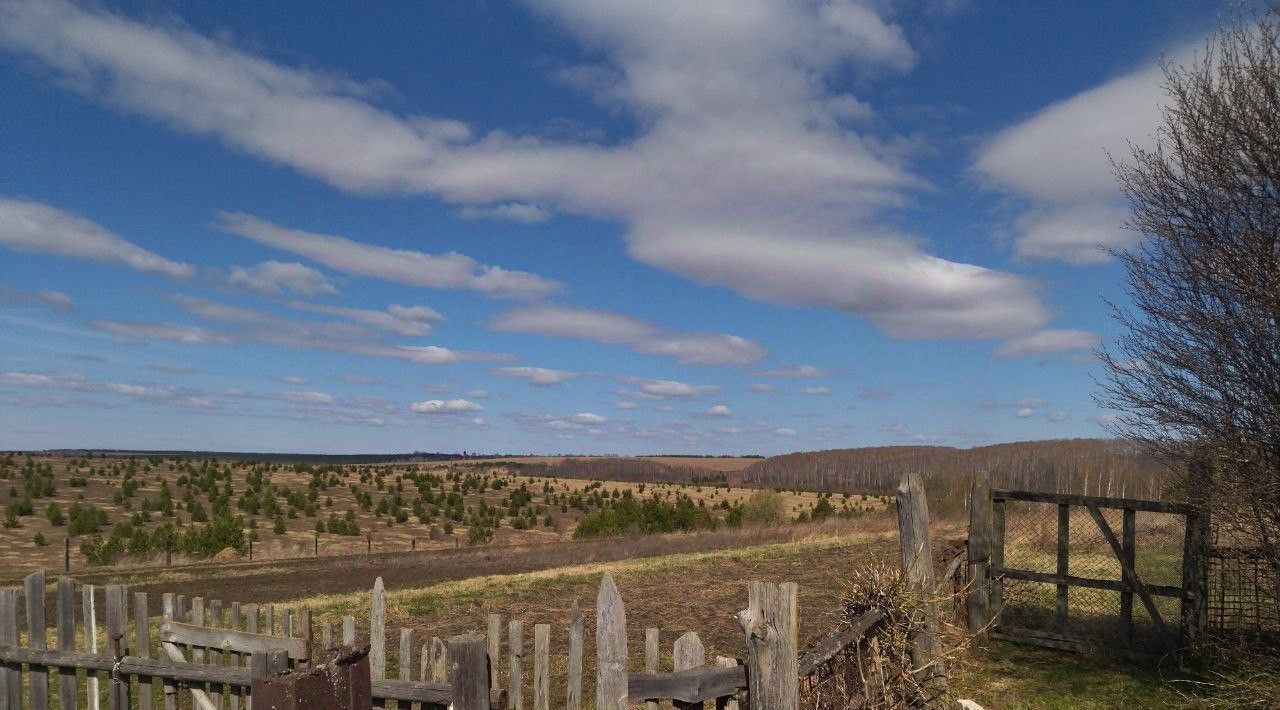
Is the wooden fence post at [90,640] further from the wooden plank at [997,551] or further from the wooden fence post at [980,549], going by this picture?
the wooden plank at [997,551]

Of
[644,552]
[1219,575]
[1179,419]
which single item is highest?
[1179,419]

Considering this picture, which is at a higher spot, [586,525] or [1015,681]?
[1015,681]

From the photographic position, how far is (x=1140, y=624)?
1128 centimetres

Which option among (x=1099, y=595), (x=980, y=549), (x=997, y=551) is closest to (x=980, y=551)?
(x=980, y=549)

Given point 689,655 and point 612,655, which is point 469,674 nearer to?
point 612,655

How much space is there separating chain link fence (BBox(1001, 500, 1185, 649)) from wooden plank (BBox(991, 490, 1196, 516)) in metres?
0.18

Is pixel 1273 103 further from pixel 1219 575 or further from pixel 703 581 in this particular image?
pixel 703 581

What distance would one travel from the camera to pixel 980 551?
11328mm

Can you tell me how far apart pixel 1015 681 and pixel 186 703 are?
29.3ft

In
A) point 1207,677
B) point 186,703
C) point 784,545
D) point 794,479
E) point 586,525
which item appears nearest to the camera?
point 186,703

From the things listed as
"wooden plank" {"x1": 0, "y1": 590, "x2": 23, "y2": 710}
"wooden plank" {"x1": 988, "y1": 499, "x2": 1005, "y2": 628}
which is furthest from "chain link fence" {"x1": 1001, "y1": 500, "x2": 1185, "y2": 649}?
"wooden plank" {"x1": 0, "y1": 590, "x2": 23, "y2": 710}

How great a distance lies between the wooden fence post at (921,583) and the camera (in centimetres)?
684

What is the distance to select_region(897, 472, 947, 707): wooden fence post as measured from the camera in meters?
6.84

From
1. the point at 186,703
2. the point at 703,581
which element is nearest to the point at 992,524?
the point at 703,581
